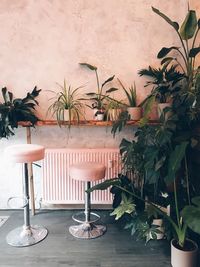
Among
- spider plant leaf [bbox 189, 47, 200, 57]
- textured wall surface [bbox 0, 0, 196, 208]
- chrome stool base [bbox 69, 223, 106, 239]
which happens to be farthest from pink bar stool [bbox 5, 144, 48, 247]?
spider plant leaf [bbox 189, 47, 200, 57]

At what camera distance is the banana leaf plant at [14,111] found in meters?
2.80

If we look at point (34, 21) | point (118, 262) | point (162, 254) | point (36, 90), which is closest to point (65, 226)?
point (118, 262)

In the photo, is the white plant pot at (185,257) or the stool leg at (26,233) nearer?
the white plant pot at (185,257)

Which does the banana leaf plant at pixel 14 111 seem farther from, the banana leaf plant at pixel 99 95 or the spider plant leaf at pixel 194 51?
the spider plant leaf at pixel 194 51

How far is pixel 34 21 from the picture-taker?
295 cm

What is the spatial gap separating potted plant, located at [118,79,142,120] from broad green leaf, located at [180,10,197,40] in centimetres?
76

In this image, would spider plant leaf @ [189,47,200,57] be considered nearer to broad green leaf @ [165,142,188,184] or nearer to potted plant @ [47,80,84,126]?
broad green leaf @ [165,142,188,184]

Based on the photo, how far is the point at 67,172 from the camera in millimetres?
2992

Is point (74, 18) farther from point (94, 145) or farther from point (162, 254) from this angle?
point (162, 254)

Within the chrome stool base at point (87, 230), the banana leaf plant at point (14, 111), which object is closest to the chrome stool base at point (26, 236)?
the chrome stool base at point (87, 230)

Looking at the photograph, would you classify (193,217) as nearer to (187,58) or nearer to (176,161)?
(176,161)

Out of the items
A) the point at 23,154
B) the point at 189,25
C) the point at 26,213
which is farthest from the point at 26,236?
the point at 189,25

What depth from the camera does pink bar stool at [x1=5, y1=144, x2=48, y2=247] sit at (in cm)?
234

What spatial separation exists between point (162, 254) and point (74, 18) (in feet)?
A: 8.15
